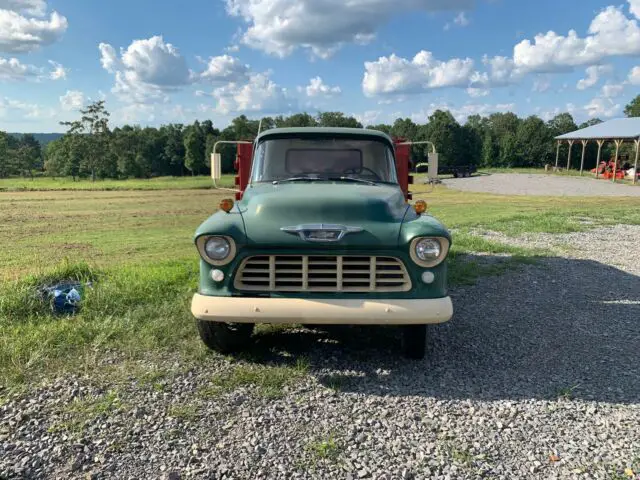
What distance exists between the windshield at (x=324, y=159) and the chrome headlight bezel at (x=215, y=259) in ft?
5.26

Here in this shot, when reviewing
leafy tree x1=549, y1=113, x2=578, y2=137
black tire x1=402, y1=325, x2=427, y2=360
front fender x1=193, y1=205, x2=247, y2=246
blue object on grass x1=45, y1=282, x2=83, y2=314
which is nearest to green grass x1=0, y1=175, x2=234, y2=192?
blue object on grass x1=45, y1=282, x2=83, y2=314

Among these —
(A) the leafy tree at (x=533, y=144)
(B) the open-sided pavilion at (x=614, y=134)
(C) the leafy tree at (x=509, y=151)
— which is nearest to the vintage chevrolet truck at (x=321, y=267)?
(B) the open-sided pavilion at (x=614, y=134)

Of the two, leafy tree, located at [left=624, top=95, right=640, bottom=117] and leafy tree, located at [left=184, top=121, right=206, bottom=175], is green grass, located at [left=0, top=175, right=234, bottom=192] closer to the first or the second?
leafy tree, located at [left=184, top=121, right=206, bottom=175]

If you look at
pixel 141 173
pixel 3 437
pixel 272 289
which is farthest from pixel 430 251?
pixel 141 173

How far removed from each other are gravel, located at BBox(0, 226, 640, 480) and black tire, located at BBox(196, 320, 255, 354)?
0.13 meters

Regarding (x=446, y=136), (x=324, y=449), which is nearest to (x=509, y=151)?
(x=446, y=136)

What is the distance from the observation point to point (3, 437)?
3164 millimetres

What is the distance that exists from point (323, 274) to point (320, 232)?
34 cm

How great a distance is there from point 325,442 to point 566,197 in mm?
25219

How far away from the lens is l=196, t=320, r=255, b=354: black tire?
14.3ft

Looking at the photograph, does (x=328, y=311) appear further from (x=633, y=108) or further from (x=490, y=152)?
(x=633, y=108)

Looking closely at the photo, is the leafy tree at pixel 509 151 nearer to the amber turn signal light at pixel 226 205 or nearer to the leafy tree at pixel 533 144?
the leafy tree at pixel 533 144

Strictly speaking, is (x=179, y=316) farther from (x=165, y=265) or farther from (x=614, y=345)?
(x=614, y=345)

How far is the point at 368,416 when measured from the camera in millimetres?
3512
